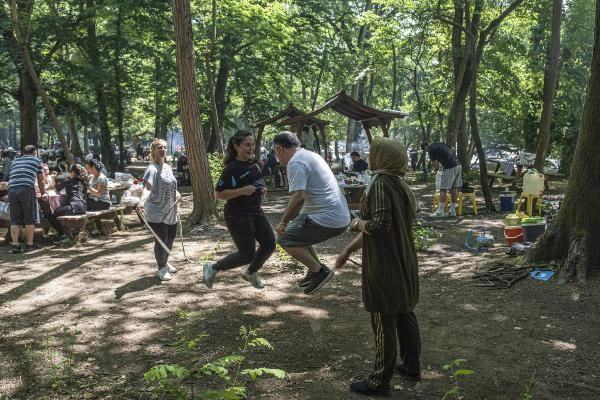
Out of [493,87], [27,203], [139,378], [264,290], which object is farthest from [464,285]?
[493,87]

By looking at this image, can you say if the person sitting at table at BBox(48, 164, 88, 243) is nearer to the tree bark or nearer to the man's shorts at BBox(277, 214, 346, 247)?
the man's shorts at BBox(277, 214, 346, 247)

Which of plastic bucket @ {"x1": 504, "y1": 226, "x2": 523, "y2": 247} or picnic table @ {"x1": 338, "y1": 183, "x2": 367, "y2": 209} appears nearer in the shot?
plastic bucket @ {"x1": 504, "y1": 226, "x2": 523, "y2": 247}

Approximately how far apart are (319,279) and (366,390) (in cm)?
177

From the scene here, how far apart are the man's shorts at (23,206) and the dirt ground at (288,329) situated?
133cm

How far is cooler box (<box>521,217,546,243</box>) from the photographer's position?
845 cm

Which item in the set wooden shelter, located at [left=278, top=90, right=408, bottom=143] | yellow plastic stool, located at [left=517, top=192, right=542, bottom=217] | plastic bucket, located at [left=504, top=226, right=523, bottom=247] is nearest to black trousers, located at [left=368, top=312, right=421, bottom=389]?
plastic bucket, located at [left=504, top=226, right=523, bottom=247]

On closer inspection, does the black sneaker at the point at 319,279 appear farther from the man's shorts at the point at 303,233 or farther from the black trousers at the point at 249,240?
the black trousers at the point at 249,240

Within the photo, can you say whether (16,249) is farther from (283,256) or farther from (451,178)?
(451,178)

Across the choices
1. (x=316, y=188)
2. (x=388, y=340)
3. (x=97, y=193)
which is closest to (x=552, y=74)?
(x=316, y=188)

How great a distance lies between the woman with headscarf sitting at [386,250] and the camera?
11.8 feet

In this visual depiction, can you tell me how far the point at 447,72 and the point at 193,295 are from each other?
780 inches

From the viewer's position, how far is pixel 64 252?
9.69m

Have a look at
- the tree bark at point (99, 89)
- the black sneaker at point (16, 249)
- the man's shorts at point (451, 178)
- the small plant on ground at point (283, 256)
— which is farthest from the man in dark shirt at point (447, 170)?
the tree bark at point (99, 89)

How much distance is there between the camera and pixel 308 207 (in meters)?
5.43
